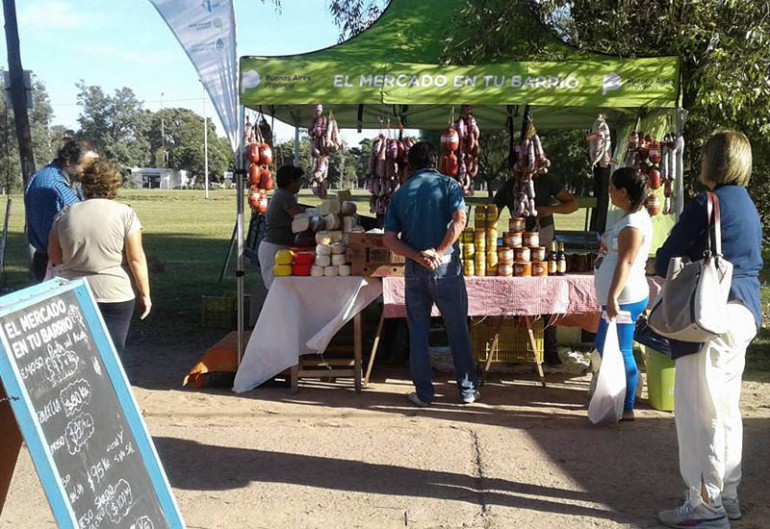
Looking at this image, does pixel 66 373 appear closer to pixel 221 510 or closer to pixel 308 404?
pixel 221 510

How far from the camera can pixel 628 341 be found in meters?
5.34

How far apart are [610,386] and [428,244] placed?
1.55m

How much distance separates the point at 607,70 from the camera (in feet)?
20.9

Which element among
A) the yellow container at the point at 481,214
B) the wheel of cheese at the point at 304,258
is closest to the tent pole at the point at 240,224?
the wheel of cheese at the point at 304,258

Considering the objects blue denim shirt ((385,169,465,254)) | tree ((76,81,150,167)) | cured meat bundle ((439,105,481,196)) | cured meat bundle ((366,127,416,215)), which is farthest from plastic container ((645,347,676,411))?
tree ((76,81,150,167))

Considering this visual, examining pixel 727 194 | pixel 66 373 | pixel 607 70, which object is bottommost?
pixel 66 373

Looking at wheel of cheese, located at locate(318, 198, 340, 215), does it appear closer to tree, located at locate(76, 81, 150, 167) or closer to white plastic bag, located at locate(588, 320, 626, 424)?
white plastic bag, located at locate(588, 320, 626, 424)

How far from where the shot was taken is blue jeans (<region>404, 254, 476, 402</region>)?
574cm

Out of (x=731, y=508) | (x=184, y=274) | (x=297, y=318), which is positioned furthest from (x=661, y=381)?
(x=184, y=274)

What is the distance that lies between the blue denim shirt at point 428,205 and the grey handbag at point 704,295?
2.21 m

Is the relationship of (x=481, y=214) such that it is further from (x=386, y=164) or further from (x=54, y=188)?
(x=54, y=188)

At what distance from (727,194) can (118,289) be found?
126 inches

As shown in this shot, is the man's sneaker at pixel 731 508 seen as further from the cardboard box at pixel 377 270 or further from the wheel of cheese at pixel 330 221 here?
the wheel of cheese at pixel 330 221

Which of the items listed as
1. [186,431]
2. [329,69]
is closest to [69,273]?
[186,431]
